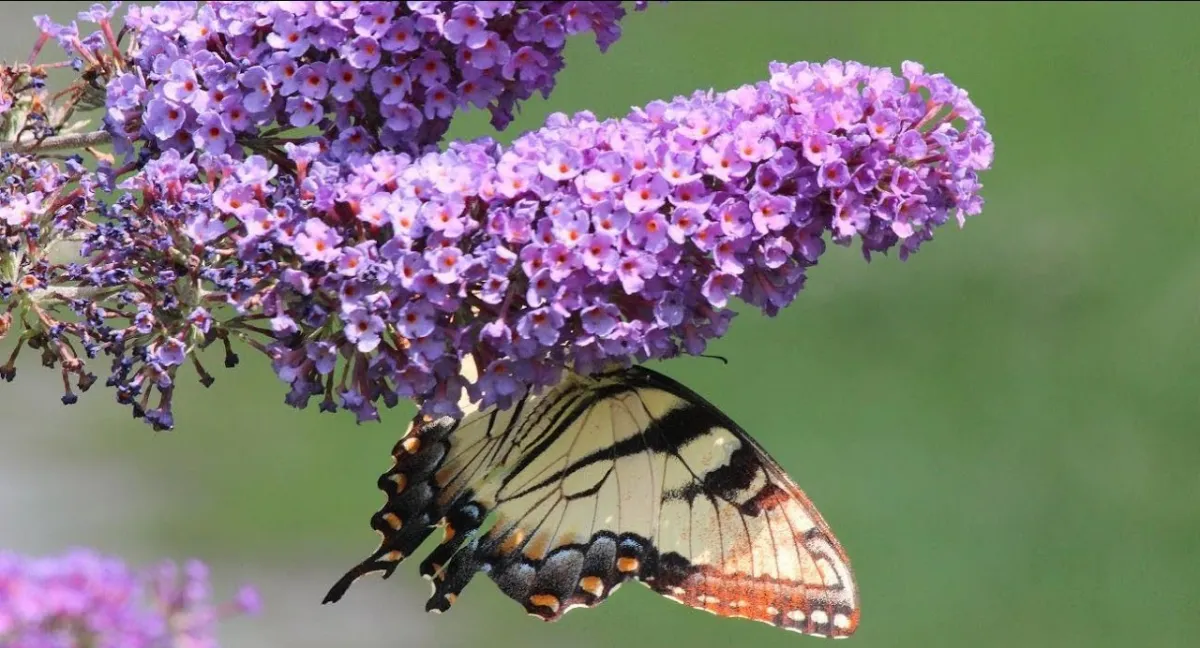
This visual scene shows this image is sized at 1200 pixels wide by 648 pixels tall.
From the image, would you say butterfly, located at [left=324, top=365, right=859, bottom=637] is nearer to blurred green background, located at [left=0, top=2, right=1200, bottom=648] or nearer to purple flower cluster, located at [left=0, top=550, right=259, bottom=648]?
purple flower cluster, located at [left=0, top=550, right=259, bottom=648]

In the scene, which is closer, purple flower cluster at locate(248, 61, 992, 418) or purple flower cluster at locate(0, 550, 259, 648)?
purple flower cluster at locate(0, 550, 259, 648)

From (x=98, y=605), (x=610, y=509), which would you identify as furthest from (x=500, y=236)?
(x=610, y=509)

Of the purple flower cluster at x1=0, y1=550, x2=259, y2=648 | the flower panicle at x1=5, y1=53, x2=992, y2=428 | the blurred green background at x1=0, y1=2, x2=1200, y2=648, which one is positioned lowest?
the purple flower cluster at x1=0, y1=550, x2=259, y2=648

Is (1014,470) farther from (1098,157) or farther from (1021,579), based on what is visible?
(1098,157)

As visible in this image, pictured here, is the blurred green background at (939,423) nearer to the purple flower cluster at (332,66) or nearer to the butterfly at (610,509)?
the butterfly at (610,509)

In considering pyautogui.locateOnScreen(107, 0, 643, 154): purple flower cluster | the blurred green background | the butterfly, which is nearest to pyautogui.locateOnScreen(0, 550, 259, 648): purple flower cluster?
pyautogui.locateOnScreen(107, 0, 643, 154): purple flower cluster

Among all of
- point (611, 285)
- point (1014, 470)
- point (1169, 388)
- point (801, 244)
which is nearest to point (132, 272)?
point (611, 285)

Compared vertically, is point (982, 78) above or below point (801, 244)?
above

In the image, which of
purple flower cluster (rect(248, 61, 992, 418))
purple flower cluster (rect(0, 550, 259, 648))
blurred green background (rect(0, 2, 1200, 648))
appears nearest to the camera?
purple flower cluster (rect(0, 550, 259, 648))
